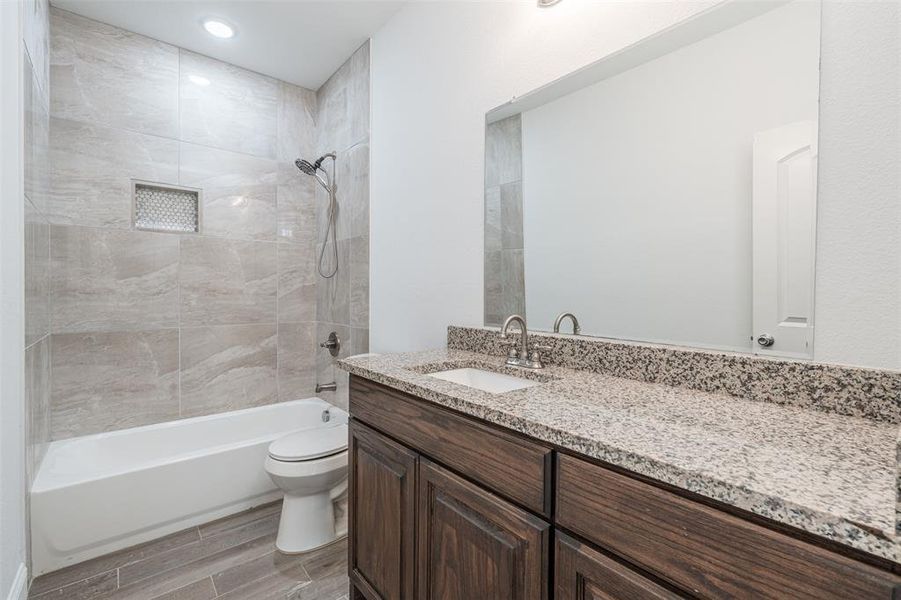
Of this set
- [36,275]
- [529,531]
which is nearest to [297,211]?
[36,275]

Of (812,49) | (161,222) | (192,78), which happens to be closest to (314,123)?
(192,78)

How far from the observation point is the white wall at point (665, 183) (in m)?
1.00

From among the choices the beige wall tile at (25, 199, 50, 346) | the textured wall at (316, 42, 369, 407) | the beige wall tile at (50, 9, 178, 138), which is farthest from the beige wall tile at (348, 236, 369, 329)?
the beige wall tile at (25, 199, 50, 346)

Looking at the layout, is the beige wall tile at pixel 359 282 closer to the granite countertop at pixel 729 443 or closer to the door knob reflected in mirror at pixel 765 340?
the granite countertop at pixel 729 443

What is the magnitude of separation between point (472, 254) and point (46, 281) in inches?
83.4

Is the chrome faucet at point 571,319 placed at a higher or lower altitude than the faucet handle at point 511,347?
higher

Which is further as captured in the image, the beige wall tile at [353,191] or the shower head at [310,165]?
the shower head at [310,165]

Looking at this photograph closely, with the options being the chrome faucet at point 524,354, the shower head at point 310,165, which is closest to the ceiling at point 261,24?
the shower head at point 310,165

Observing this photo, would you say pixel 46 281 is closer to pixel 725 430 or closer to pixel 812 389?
pixel 725 430

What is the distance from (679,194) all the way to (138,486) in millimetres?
2581

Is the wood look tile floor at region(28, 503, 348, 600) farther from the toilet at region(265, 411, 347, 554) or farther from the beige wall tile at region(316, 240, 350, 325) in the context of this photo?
the beige wall tile at region(316, 240, 350, 325)

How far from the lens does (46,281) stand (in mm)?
1984

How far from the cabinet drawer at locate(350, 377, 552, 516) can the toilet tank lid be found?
0.73 metres

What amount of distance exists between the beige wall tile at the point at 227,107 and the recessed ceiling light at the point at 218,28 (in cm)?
31
